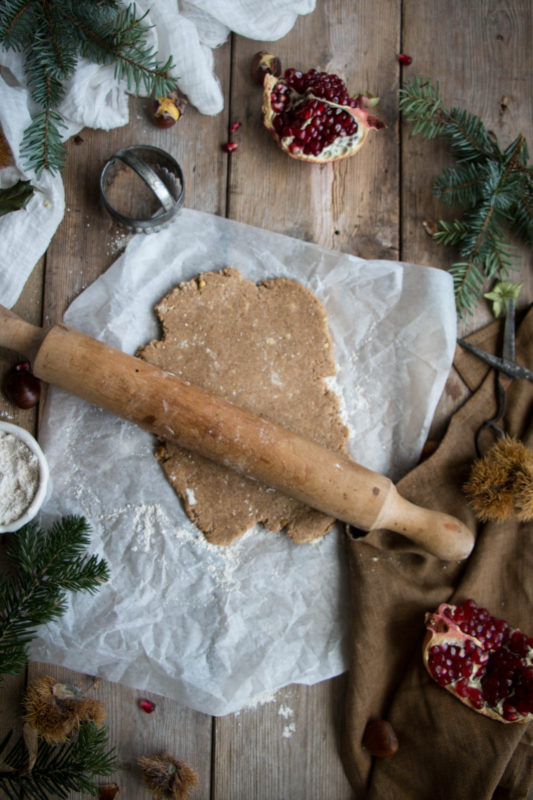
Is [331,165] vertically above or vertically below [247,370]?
above

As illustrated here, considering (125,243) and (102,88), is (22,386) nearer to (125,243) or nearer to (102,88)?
(125,243)

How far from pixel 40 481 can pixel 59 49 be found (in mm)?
1030

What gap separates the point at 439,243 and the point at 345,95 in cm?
47

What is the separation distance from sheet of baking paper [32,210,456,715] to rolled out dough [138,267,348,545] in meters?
0.04

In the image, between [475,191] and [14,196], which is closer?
[14,196]

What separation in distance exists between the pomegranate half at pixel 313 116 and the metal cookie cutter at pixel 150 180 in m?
0.29

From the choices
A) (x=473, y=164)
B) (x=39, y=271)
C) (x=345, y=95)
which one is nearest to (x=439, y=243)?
(x=473, y=164)

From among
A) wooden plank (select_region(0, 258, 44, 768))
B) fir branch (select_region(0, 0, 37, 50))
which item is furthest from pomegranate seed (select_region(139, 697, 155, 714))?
fir branch (select_region(0, 0, 37, 50))

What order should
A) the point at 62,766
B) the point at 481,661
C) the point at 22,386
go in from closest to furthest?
the point at 62,766 < the point at 481,661 < the point at 22,386

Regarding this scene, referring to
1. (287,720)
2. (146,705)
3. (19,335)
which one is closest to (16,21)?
(19,335)

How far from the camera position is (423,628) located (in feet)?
5.11

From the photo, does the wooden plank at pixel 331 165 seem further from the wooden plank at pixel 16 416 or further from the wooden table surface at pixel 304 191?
the wooden plank at pixel 16 416

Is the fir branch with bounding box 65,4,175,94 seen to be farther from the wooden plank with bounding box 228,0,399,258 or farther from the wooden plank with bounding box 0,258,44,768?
the wooden plank with bounding box 0,258,44,768

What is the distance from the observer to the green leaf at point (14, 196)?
152cm
